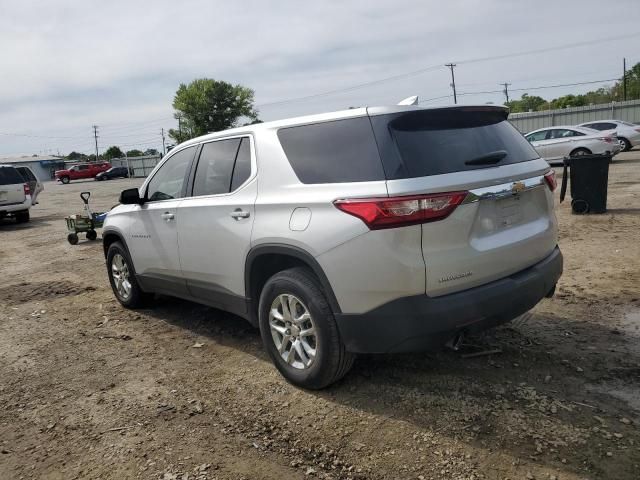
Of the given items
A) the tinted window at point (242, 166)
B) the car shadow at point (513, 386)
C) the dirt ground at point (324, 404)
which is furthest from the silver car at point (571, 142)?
the tinted window at point (242, 166)

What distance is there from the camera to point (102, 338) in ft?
16.8

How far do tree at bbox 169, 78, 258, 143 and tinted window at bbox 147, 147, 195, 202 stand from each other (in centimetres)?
6103

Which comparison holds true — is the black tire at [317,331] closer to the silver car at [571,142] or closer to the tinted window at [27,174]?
the tinted window at [27,174]

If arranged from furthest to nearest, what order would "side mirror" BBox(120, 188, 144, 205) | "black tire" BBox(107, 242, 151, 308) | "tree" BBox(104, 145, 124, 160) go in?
1. "tree" BBox(104, 145, 124, 160)
2. "black tire" BBox(107, 242, 151, 308)
3. "side mirror" BBox(120, 188, 144, 205)

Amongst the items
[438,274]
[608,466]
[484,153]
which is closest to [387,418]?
[438,274]

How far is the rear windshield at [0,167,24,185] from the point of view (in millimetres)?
15180

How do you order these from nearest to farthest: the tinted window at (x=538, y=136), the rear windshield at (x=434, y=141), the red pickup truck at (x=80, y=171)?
1. the rear windshield at (x=434, y=141)
2. the tinted window at (x=538, y=136)
3. the red pickup truck at (x=80, y=171)

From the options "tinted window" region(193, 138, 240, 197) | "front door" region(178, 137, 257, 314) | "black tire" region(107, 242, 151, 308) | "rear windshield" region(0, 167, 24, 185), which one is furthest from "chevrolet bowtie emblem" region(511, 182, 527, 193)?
"rear windshield" region(0, 167, 24, 185)

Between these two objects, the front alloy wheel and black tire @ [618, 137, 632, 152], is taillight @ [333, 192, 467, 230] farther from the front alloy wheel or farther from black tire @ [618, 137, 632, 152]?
black tire @ [618, 137, 632, 152]

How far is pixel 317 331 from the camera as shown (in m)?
3.37

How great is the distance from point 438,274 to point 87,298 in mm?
5077

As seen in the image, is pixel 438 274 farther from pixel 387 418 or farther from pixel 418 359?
pixel 418 359

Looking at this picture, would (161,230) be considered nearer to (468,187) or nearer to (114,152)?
(468,187)

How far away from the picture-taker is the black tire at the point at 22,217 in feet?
52.4
